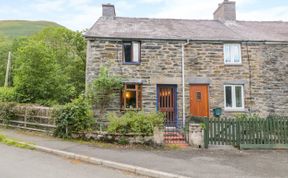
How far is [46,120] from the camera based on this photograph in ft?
39.7

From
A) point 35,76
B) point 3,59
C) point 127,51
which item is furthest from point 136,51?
point 3,59

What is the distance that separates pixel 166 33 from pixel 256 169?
34.0 ft

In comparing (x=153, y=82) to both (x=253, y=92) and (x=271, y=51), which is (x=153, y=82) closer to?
(x=253, y=92)

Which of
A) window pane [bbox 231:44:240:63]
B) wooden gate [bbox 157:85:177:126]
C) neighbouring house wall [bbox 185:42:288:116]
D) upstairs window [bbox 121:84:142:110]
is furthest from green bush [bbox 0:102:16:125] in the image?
window pane [bbox 231:44:240:63]

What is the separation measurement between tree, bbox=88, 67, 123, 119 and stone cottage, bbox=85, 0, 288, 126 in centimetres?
45

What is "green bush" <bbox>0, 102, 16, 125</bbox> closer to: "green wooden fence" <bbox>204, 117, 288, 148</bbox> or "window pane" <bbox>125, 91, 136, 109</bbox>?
"window pane" <bbox>125, 91, 136, 109</bbox>

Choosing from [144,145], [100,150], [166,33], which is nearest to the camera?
[100,150]

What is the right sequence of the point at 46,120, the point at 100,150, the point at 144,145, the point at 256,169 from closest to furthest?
the point at 256,169, the point at 100,150, the point at 144,145, the point at 46,120

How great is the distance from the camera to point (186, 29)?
16.6m

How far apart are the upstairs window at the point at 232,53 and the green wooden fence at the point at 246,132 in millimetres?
5509

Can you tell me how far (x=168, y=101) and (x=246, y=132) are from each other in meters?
5.17

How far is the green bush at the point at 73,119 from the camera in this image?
1087 cm

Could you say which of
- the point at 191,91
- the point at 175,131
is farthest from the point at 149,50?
the point at 175,131

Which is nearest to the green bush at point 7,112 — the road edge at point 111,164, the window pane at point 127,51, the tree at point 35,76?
the tree at point 35,76
